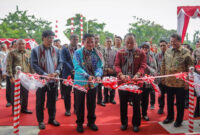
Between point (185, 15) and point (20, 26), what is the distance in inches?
984

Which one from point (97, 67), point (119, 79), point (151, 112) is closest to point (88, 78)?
point (97, 67)

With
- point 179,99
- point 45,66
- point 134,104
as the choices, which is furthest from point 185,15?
point 45,66

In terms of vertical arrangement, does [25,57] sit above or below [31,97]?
above

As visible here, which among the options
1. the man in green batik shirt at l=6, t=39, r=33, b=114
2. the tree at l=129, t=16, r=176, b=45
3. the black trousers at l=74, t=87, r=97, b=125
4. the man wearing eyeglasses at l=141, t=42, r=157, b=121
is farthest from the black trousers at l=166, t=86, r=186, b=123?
the tree at l=129, t=16, r=176, b=45

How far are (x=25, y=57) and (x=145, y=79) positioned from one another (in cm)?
274

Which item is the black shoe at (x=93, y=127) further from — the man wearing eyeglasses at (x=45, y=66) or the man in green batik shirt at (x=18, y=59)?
the man in green batik shirt at (x=18, y=59)

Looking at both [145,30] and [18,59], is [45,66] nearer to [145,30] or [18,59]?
[18,59]

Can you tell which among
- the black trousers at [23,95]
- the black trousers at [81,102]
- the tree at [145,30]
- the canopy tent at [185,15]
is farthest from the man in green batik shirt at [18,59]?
the tree at [145,30]

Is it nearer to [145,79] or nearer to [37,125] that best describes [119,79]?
[145,79]

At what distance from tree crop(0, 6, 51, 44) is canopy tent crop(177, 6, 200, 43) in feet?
72.1

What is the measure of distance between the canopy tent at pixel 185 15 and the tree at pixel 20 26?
2199cm

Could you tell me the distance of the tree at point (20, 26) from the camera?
74.9 ft

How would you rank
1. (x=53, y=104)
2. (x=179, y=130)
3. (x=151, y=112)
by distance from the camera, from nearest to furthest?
(x=179, y=130)
(x=53, y=104)
(x=151, y=112)

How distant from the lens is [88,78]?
Answer: 3000 millimetres
